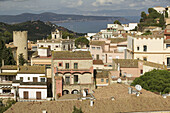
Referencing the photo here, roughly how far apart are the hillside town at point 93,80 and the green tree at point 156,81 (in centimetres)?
11

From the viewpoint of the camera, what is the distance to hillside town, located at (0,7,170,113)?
22156 millimetres

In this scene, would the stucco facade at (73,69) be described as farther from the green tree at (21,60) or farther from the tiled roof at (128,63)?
the green tree at (21,60)

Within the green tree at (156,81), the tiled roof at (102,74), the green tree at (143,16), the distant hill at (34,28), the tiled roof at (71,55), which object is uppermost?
the green tree at (143,16)

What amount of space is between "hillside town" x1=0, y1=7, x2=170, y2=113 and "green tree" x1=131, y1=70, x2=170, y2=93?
11cm

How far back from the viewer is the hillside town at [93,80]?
72.7ft

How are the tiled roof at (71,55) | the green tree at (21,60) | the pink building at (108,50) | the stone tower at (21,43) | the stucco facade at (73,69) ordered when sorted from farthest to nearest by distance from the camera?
the stone tower at (21,43) < the green tree at (21,60) < the pink building at (108,50) < the tiled roof at (71,55) < the stucco facade at (73,69)

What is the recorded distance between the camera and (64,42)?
2306 inches

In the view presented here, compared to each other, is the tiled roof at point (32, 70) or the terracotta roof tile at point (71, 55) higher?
the terracotta roof tile at point (71, 55)

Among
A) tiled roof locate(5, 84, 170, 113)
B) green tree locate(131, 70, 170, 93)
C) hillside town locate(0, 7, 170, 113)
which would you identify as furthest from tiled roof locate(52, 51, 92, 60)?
tiled roof locate(5, 84, 170, 113)

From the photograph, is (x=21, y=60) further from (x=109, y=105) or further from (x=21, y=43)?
(x=109, y=105)

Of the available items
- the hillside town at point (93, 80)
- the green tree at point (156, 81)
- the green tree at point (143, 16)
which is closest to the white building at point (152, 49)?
the hillside town at point (93, 80)

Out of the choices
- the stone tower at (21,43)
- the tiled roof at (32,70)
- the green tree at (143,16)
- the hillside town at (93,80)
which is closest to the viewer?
the hillside town at (93,80)

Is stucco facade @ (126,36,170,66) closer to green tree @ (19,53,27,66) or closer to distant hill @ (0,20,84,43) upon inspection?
green tree @ (19,53,27,66)

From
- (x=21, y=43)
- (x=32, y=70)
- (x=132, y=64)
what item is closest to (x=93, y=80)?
(x=132, y=64)
